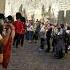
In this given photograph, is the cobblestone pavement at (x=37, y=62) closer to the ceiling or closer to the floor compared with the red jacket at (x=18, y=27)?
closer to the floor

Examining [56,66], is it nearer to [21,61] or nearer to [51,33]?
[21,61]

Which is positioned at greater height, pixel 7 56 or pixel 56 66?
pixel 7 56

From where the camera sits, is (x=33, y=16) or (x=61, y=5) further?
(x=33, y=16)

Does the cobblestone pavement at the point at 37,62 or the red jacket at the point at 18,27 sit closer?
the cobblestone pavement at the point at 37,62

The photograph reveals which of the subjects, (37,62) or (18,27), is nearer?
(37,62)

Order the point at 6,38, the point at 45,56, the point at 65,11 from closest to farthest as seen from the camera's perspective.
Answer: the point at 6,38, the point at 45,56, the point at 65,11

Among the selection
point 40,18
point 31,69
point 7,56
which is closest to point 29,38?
point 40,18

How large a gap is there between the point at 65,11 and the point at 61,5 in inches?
52.0

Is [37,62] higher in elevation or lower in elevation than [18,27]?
lower

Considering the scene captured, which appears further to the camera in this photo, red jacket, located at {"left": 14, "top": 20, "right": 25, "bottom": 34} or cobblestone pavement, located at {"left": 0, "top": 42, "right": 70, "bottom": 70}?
red jacket, located at {"left": 14, "top": 20, "right": 25, "bottom": 34}

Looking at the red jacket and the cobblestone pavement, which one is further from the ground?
the red jacket

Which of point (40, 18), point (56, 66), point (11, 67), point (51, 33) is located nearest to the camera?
point (11, 67)

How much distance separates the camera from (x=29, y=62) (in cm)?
1480

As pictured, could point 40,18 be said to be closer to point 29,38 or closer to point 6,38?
point 29,38
